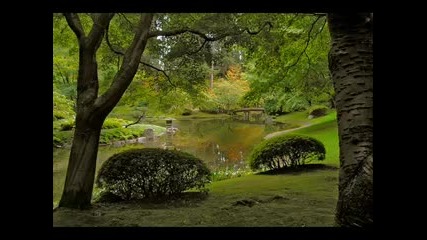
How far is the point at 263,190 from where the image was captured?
7.67 m

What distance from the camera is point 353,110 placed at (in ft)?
12.6

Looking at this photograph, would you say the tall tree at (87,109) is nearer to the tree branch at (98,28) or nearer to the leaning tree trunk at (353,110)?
the tree branch at (98,28)

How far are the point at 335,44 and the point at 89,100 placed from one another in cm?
367

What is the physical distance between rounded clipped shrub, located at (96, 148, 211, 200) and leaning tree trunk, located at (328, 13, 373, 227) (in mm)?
3389

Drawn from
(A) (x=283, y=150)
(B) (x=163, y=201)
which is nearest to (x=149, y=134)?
(A) (x=283, y=150)

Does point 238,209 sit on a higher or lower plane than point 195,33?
lower

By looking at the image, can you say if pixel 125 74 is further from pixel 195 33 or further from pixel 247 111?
pixel 247 111

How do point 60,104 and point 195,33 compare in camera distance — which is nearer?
point 195,33

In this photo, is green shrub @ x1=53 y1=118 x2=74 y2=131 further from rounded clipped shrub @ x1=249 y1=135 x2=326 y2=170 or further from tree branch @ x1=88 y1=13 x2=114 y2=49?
tree branch @ x1=88 y1=13 x2=114 y2=49

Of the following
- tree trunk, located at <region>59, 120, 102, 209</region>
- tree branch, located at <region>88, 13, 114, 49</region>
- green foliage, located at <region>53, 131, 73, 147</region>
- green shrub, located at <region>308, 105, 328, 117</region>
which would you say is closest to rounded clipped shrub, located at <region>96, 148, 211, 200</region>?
tree trunk, located at <region>59, 120, 102, 209</region>

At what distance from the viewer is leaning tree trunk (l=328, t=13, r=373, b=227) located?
3.61 meters

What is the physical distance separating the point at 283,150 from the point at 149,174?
3861 millimetres

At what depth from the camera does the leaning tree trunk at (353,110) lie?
3605mm
